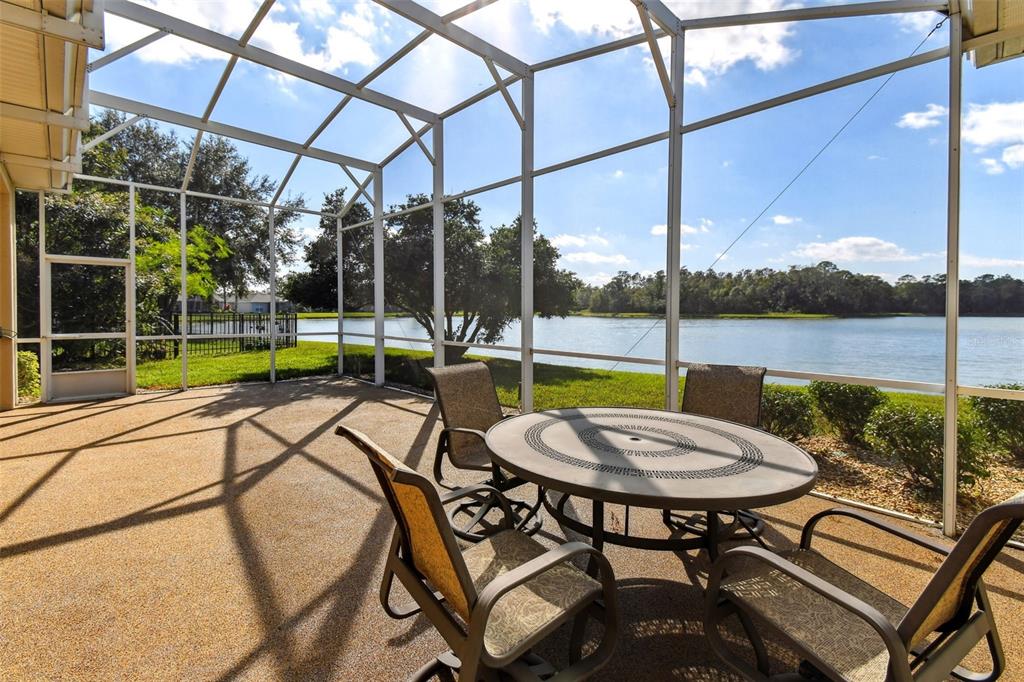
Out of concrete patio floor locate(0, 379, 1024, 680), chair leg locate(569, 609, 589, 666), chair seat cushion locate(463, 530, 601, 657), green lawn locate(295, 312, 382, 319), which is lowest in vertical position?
concrete patio floor locate(0, 379, 1024, 680)

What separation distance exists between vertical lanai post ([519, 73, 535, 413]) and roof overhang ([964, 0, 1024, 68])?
11.7ft

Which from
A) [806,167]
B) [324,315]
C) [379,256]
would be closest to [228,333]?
[324,315]

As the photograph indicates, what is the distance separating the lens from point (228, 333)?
9.01m

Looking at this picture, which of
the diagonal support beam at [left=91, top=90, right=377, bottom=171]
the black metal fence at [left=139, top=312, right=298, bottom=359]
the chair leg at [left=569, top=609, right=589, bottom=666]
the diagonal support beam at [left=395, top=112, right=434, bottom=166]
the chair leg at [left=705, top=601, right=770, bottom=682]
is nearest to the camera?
the chair leg at [left=705, top=601, right=770, bottom=682]

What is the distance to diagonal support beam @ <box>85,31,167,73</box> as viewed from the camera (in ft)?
14.5

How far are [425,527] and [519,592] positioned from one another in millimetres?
474

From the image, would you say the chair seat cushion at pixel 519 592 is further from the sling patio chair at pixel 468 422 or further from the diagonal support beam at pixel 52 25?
the diagonal support beam at pixel 52 25

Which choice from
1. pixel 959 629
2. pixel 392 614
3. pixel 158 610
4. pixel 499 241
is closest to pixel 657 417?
pixel 959 629

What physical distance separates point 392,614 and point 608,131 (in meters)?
4.73

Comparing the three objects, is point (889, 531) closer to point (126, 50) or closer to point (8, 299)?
point (126, 50)

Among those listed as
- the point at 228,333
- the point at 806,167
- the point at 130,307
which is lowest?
the point at 228,333

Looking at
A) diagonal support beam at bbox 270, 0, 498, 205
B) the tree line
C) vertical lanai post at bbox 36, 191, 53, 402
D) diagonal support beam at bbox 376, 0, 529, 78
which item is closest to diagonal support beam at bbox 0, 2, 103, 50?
diagonal support beam at bbox 376, 0, 529, 78

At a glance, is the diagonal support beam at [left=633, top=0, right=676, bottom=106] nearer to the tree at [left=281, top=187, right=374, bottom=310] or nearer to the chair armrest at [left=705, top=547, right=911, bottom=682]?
the chair armrest at [left=705, top=547, right=911, bottom=682]

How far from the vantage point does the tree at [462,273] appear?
641 centimetres
